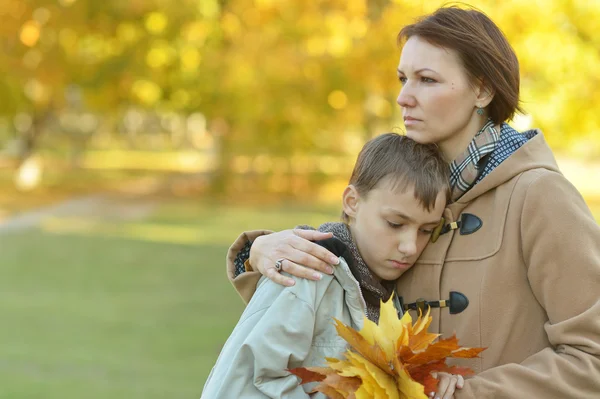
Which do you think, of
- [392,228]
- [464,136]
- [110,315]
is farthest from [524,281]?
[110,315]

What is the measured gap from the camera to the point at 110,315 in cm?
1179

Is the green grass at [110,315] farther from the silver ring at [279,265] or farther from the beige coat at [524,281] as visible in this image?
the beige coat at [524,281]

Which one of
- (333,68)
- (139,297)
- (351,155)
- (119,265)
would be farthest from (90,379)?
(351,155)

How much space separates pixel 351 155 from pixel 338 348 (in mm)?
31354

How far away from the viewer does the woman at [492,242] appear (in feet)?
7.89

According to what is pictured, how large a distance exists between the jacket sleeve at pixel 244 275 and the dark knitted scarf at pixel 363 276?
0.27m

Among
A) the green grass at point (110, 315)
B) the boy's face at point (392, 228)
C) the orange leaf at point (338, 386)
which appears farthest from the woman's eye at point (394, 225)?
the green grass at point (110, 315)

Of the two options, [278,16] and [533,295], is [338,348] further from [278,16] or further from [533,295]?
[278,16]

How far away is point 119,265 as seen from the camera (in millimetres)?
15461

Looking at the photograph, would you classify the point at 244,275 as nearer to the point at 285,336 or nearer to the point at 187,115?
the point at 285,336

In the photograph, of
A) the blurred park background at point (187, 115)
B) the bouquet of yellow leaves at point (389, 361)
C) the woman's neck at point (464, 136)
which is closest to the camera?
the bouquet of yellow leaves at point (389, 361)

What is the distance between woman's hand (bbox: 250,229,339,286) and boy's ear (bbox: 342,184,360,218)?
0.14 meters

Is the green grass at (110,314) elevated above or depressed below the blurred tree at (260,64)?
below

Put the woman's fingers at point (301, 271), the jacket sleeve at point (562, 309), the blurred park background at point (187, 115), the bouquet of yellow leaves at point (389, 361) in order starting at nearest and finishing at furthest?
1. the bouquet of yellow leaves at point (389, 361)
2. the jacket sleeve at point (562, 309)
3. the woman's fingers at point (301, 271)
4. the blurred park background at point (187, 115)
